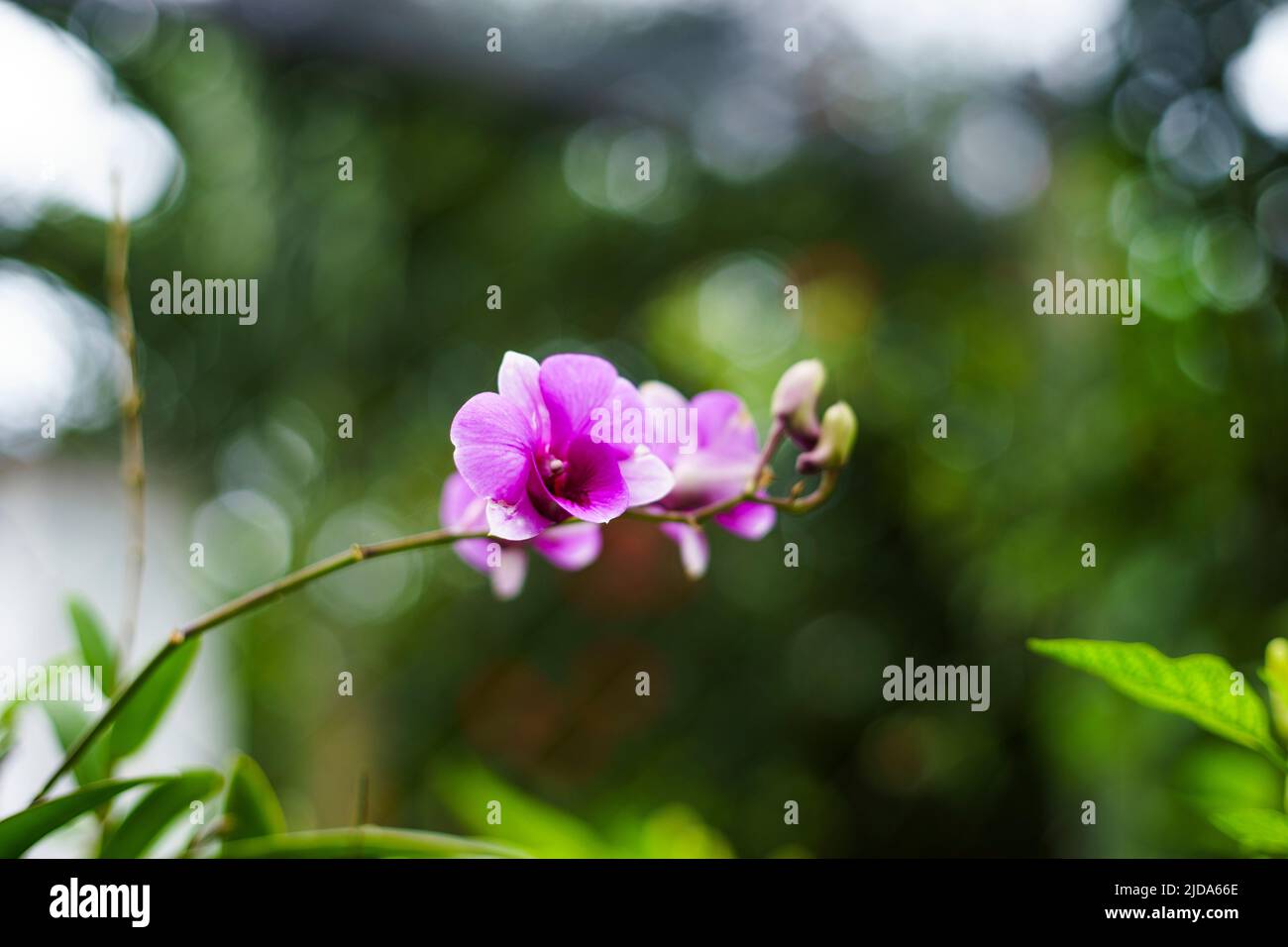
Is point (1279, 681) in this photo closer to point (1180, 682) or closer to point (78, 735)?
point (1180, 682)

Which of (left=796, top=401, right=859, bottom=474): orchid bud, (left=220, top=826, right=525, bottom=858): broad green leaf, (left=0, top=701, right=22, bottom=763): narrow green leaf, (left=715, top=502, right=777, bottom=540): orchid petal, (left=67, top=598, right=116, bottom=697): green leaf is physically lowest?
(left=220, top=826, right=525, bottom=858): broad green leaf

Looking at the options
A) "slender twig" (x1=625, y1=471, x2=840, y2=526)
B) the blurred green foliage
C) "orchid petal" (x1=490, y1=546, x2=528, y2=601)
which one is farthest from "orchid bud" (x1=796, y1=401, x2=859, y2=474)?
the blurred green foliage

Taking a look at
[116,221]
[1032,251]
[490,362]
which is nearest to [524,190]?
[490,362]

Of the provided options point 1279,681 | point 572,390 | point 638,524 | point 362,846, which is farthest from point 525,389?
point 638,524


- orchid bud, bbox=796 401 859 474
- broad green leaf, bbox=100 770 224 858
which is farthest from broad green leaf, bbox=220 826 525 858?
orchid bud, bbox=796 401 859 474

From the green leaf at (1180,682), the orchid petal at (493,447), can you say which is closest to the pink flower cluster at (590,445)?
the orchid petal at (493,447)

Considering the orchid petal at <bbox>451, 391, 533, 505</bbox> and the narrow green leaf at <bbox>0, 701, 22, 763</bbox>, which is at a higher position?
the orchid petal at <bbox>451, 391, 533, 505</bbox>

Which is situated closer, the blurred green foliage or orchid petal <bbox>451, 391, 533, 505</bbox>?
orchid petal <bbox>451, 391, 533, 505</bbox>

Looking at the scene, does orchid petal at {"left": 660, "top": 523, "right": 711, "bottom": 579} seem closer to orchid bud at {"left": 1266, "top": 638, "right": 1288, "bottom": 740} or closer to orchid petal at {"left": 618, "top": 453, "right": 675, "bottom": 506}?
orchid petal at {"left": 618, "top": 453, "right": 675, "bottom": 506}
